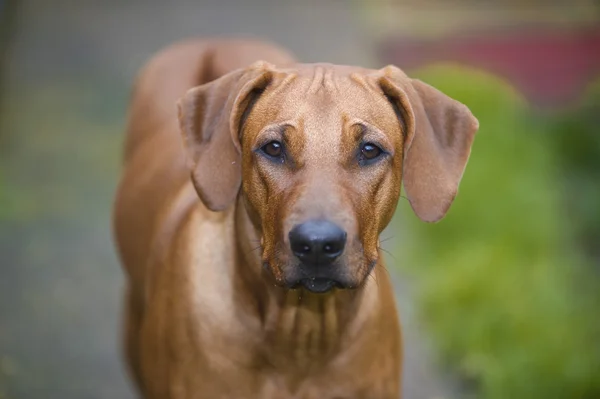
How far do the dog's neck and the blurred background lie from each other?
6.71ft

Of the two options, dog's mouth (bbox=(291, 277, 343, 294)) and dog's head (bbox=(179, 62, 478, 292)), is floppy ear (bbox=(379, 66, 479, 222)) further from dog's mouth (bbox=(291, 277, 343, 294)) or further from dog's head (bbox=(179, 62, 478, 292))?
dog's mouth (bbox=(291, 277, 343, 294))

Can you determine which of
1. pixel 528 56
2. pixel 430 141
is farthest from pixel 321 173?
pixel 528 56

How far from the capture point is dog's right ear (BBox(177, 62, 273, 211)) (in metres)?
3.93

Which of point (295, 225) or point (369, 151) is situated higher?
point (369, 151)

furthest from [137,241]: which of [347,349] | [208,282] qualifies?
[347,349]

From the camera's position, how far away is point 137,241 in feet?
16.8

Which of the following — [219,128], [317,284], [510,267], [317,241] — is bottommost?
[510,267]

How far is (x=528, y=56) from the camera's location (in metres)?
Answer: 11.6

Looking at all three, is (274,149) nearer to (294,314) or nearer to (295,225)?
(295,225)

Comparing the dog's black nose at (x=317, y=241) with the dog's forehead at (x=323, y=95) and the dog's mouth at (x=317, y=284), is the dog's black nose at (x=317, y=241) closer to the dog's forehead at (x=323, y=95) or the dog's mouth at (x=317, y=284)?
the dog's mouth at (x=317, y=284)

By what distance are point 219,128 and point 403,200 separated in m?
4.37

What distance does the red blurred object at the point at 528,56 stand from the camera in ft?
35.1

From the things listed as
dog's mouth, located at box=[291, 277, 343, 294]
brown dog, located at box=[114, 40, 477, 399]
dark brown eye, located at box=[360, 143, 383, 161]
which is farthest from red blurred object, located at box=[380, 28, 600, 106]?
dog's mouth, located at box=[291, 277, 343, 294]

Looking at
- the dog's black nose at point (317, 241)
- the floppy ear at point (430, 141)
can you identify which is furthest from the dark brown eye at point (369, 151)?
the dog's black nose at point (317, 241)
